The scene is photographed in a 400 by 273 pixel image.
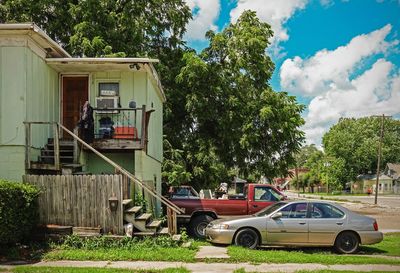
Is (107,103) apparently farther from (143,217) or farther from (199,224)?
(199,224)

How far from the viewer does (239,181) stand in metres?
28.6

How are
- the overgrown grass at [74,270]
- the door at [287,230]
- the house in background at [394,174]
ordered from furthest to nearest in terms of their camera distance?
the house in background at [394,174]
the door at [287,230]
the overgrown grass at [74,270]

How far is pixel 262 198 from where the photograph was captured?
16.8 metres

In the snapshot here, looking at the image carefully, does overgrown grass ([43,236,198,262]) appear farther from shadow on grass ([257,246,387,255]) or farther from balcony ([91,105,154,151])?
balcony ([91,105,154,151])

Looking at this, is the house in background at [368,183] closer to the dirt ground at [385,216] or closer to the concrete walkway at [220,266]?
the dirt ground at [385,216]

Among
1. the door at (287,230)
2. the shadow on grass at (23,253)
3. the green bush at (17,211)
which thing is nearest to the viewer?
the green bush at (17,211)

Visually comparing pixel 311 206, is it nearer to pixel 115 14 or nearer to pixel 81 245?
pixel 81 245

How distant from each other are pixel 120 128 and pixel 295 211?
6.53 m

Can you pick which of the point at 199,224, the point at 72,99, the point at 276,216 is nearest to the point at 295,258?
the point at 276,216

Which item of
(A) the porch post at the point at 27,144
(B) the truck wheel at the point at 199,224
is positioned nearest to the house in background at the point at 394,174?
(B) the truck wheel at the point at 199,224

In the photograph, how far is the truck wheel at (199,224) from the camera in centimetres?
1656

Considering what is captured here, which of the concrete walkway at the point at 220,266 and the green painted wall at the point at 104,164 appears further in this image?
the green painted wall at the point at 104,164

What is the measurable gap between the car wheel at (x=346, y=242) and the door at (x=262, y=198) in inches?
136

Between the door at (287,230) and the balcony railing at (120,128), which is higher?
the balcony railing at (120,128)
